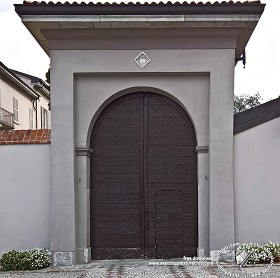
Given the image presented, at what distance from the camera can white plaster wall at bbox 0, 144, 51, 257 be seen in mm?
11570

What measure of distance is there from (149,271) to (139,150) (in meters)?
2.70

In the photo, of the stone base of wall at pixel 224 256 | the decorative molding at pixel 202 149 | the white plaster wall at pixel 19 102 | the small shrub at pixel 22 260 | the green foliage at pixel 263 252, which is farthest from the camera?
the white plaster wall at pixel 19 102

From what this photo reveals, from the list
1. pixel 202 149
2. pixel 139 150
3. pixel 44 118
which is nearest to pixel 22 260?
pixel 139 150

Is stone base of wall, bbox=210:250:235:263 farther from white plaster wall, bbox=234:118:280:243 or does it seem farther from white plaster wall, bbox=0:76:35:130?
white plaster wall, bbox=0:76:35:130

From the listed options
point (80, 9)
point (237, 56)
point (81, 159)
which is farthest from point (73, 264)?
point (237, 56)

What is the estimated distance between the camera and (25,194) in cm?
1161

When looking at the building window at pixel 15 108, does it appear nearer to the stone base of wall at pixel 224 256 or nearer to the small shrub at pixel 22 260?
the small shrub at pixel 22 260

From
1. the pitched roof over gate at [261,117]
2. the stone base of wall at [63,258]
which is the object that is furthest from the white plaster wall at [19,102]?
the pitched roof over gate at [261,117]

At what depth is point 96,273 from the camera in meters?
10.0

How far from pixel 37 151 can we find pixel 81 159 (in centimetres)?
91

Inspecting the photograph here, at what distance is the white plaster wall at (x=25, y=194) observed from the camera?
11.6m

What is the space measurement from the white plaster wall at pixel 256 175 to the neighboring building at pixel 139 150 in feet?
0.09

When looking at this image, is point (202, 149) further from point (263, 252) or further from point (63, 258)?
point (63, 258)

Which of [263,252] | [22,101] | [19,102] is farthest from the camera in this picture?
[22,101]
